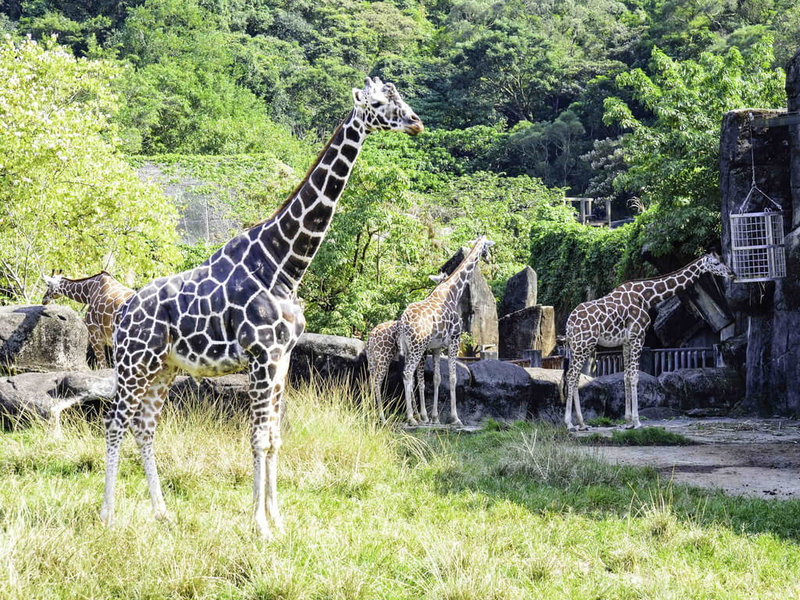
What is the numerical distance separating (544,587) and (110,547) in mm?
2736

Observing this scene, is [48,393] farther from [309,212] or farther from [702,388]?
[702,388]

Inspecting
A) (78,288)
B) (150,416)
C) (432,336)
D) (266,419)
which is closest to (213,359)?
(266,419)

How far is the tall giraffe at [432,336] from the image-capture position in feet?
43.6

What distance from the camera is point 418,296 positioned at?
18406 mm

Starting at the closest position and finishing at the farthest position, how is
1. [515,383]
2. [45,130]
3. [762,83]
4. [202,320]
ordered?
[202,320], [515,383], [45,130], [762,83]

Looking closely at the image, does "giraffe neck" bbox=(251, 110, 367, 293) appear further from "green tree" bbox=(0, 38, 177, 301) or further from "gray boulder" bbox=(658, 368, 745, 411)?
"gray boulder" bbox=(658, 368, 745, 411)

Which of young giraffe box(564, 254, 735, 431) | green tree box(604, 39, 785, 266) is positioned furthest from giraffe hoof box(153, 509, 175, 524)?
green tree box(604, 39, 785, 266)

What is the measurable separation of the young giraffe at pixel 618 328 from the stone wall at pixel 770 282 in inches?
86.2

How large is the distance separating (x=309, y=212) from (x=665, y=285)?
8548mm

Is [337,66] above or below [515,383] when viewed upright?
above

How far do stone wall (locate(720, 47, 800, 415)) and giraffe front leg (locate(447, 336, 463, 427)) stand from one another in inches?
204

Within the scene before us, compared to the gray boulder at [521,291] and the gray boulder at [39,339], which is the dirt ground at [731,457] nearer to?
the gray boulder at [39,339]

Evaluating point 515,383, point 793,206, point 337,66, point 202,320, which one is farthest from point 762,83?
point 337,66

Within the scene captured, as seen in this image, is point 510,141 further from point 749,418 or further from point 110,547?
point 110,547
